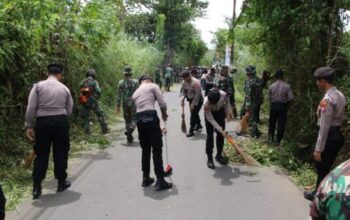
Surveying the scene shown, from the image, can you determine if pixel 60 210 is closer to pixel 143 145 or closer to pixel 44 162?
pixel 44 162

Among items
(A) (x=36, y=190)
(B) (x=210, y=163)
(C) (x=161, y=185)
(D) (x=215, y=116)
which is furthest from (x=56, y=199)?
(D) (x=215, y=116)

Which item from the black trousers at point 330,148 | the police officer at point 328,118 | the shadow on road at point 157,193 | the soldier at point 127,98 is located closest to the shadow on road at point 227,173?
the shadow on road at point 157,193

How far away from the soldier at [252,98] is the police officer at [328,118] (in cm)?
483

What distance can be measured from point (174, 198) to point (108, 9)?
33.0ft

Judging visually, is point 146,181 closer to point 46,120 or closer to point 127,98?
point 46,120

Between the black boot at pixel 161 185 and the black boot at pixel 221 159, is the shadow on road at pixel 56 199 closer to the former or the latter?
the black boot at pixel 161 185

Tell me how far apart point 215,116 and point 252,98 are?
2761mm

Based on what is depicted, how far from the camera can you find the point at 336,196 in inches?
70.8

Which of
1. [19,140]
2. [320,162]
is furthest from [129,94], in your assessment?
[320,162]

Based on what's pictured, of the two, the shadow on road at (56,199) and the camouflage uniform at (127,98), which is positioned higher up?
the camouflage uniform at (127,98)

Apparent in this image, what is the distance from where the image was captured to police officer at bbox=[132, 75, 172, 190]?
6.72 m

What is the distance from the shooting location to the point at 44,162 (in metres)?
6.44

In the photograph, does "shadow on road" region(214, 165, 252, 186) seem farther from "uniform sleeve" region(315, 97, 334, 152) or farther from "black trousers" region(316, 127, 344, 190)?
"uniform sleeve" region(315, 97, 334, 152)

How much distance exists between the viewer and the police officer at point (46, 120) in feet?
20.7
